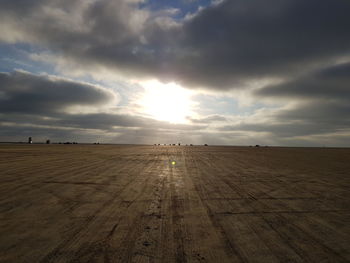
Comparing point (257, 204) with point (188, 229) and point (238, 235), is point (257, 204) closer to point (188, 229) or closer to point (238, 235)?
point (238, 235)

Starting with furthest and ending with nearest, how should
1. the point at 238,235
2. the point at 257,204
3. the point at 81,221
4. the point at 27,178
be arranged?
the point at 27,178 → the point at 257,204 → the point at 81,221 → the point at 238,235

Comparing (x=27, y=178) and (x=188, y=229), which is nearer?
(x=188, y=229)

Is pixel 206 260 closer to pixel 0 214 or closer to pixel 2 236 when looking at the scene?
pixel 2 236

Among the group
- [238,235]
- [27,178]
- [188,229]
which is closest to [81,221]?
[188,229]

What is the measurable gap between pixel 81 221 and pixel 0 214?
204cm

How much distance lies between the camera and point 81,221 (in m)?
A: 4.27

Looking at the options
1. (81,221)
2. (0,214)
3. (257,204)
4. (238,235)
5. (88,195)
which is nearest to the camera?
(238,235)

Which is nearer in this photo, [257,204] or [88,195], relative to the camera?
[257,204]

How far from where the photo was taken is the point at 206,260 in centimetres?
294

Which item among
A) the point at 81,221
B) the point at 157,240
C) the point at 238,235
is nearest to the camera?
the point at 157,240

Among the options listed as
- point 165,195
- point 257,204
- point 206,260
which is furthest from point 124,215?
point 257,204

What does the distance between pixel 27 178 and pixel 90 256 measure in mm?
7402

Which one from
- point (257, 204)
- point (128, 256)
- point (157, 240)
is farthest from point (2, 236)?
point (257, 204)

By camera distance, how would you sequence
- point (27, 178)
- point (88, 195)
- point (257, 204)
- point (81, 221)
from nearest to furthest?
point (81, 221) → point (257, 204) → point (88, 195) → point (27, 178)
